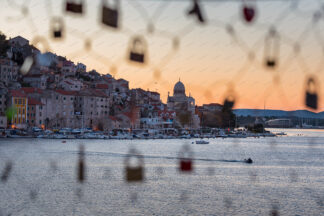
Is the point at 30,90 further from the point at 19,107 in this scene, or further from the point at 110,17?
the point at 110,17

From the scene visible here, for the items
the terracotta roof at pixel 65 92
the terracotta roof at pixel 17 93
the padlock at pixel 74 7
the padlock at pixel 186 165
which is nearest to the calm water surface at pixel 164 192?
the padlock at pixel 186 165

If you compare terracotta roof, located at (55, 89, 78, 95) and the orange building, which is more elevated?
terracotta roof, located at (55, 89, 78, 95)

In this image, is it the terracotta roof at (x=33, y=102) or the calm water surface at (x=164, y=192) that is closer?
the calm water surface at (x=164, y=192)

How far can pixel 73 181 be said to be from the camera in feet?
84.9

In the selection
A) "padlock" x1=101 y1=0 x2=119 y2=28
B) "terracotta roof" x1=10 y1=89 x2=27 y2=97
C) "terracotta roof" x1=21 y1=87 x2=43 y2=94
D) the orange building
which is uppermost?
"terracotta roof" x1=21 y1=87 x2=43 y2=94

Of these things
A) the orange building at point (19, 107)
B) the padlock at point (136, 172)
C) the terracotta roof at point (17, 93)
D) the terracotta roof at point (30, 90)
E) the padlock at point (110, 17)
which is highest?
the terracotta roof at point (30, 90)

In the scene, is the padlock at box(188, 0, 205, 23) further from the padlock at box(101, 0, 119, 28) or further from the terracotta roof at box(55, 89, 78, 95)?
the terracotta roof at box(55, 89, 78, 95)

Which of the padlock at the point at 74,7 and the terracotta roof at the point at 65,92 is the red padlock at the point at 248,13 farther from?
the terracotta roof at the point at 65,92

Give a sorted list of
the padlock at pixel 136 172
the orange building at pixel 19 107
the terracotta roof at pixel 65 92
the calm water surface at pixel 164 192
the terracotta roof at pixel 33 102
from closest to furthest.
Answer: the padlock at pixel 136 172 < the calm water surface at pixel 164 192 < the orange building at pixel 19 107 < the terracotta roof at pixel 33 102 < the terracotta roof at pixel 65 92

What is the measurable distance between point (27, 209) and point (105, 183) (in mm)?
7724

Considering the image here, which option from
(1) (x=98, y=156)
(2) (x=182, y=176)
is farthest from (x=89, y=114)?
(2) (x=182, y=176)

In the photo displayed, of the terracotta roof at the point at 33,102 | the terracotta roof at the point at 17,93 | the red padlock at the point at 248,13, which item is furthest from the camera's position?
the terracotta roof at the point at 33,102

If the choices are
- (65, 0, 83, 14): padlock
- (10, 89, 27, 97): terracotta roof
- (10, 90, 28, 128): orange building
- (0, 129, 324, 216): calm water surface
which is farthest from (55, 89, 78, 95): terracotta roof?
(65, 0, 83, 14): padlock

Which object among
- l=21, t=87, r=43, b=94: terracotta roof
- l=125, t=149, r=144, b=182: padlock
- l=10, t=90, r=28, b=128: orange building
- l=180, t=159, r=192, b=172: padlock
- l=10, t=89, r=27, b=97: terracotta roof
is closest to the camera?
l=125, t=149, r=144, b=182: padlock
